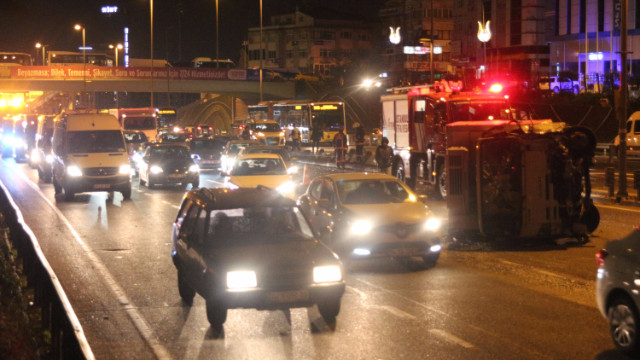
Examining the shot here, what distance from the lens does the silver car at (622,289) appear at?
26.2 feet

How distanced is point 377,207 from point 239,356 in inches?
235

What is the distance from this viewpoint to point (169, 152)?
103 ft

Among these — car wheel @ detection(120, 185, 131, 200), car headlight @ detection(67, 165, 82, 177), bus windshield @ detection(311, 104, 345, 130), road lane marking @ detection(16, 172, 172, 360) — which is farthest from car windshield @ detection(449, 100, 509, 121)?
bus windshield @ detection(311, 104, 345, 130)

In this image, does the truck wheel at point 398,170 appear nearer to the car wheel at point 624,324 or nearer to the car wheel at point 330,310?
the car wheel at point 330,310

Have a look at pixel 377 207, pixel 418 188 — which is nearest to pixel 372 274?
pixel 377 207

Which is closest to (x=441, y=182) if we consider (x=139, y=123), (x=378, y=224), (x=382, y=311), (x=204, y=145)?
(x=378, y=224)

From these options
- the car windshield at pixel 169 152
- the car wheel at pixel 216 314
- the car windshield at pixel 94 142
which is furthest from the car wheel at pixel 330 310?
the car windshield at pixel 169 152

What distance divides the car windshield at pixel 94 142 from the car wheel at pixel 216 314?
61.2 feet

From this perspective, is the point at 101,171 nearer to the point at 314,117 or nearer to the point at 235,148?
the point at 235,148

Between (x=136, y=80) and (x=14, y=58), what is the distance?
40.1 feet

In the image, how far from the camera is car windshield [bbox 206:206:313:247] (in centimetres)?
1001

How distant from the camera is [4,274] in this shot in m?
10.9

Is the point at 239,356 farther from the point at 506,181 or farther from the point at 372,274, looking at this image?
the point at 506,181

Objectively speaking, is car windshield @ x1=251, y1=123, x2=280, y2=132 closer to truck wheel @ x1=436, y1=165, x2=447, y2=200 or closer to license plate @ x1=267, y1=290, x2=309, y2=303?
truck wheel @ x1=436, y1=165, x2=447, y2=200
